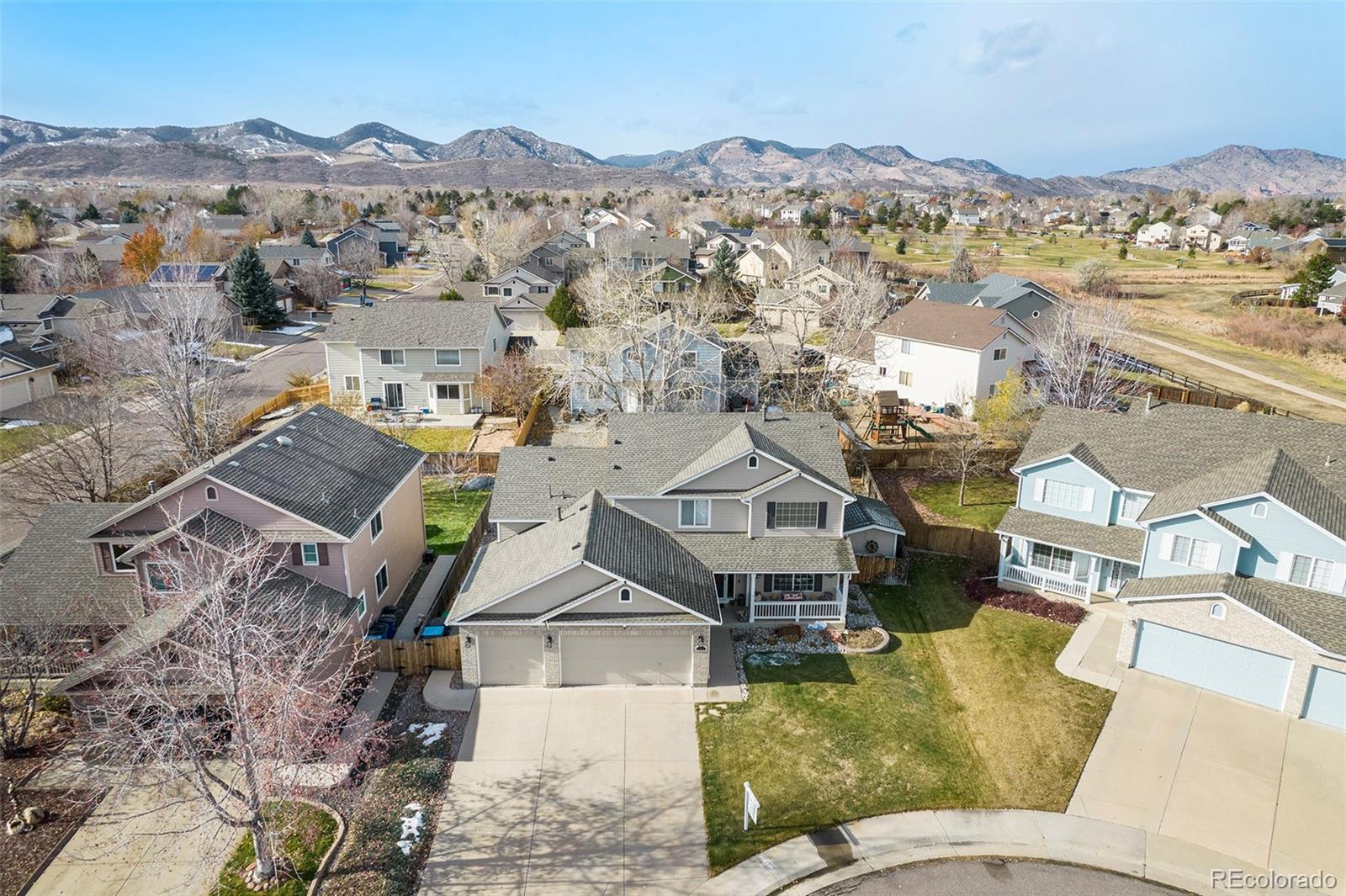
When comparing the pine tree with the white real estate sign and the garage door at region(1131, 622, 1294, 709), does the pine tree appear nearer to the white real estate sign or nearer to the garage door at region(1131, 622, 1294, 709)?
the white real estate sign

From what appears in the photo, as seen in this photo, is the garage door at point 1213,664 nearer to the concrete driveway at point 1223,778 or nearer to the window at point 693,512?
the concrete driveway at point 1223,778

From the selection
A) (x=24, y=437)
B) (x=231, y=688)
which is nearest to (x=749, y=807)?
(x=231, y=688)

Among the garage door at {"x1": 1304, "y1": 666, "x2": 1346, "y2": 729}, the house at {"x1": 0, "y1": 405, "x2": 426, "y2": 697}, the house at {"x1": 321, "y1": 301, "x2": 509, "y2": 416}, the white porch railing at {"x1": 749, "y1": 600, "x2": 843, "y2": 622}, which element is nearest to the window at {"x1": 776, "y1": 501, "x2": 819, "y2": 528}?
the white porch railing at {"x1": 749, "y1": 600, "x2": 843, "y2": 622}

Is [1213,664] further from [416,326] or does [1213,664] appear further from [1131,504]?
[416,326]

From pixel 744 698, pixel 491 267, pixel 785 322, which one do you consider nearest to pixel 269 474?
pixel 744 698

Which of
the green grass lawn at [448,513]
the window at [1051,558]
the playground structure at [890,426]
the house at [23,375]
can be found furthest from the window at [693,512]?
the house at [23,375]

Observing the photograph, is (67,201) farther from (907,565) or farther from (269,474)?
(907,565)
